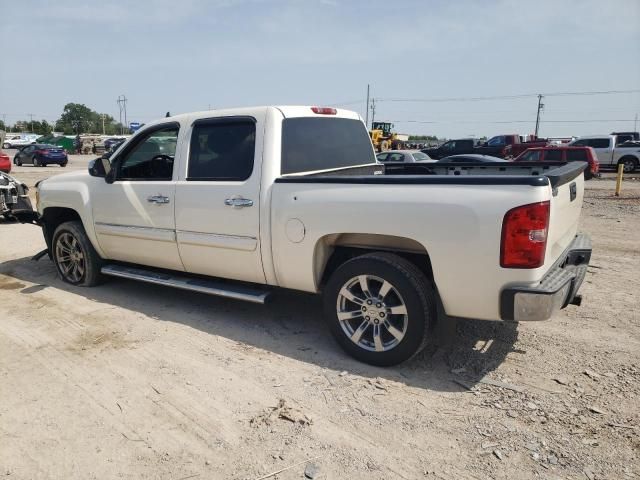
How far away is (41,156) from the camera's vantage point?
30.8 metres

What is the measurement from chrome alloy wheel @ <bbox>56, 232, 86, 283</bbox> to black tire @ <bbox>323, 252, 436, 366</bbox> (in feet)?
11.1

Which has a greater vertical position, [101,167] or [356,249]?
[101,167]

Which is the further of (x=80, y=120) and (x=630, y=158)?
(x=80, y=120)

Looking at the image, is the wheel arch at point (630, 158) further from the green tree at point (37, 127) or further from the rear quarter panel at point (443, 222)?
the green tree at point (37, 127)

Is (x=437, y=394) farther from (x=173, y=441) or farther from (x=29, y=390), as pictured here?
(x=29, y=390)

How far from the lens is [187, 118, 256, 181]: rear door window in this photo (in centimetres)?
427

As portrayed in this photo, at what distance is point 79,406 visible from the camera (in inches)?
129

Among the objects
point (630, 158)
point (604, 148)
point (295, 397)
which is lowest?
point (295, 397)

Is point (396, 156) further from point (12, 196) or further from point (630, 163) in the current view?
point (630, 163)

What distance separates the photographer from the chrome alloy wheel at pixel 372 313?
11.9 feet

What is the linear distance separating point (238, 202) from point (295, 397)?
1.68m

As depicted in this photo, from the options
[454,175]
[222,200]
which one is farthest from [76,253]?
[454,175]

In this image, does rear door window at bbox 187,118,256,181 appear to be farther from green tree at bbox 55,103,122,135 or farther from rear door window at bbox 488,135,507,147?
green tree at bbox 55,103,122,135

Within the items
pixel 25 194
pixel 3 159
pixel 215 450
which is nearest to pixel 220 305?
pixel 215 450
